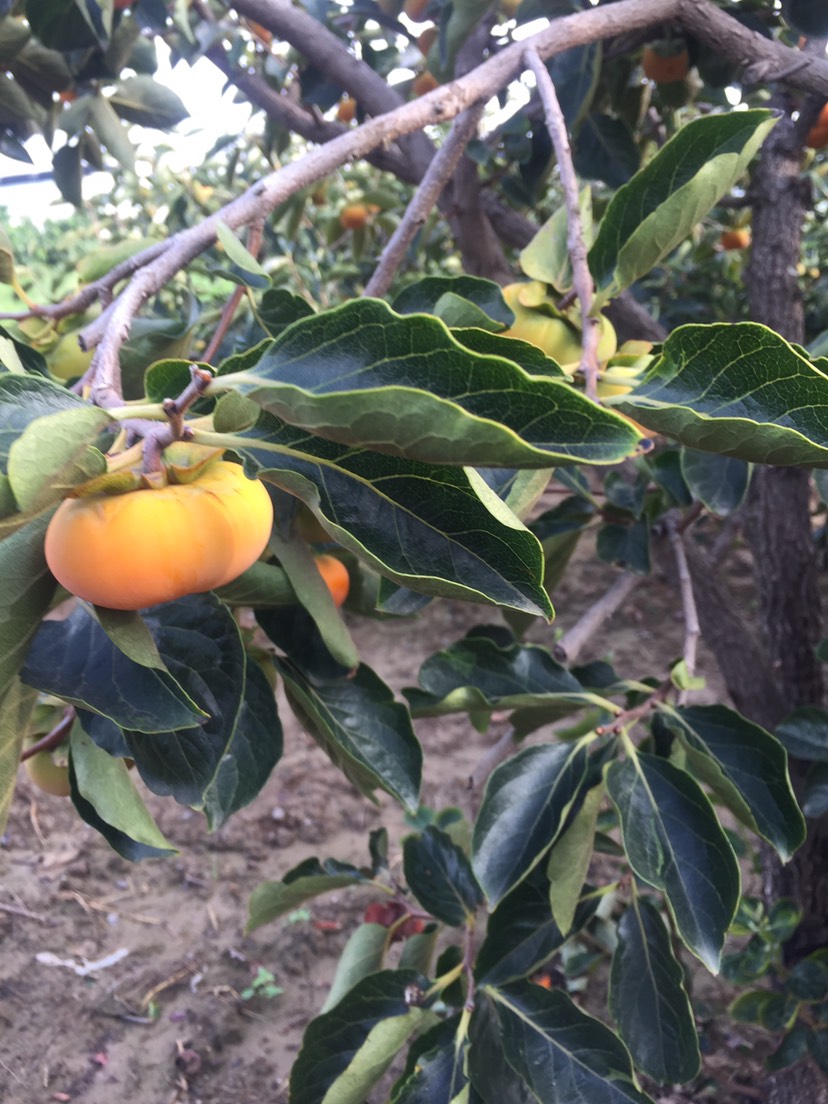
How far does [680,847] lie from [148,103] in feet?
4.84

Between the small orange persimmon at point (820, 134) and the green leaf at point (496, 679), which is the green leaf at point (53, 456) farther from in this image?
the small orange persimmon at point (820, 134)

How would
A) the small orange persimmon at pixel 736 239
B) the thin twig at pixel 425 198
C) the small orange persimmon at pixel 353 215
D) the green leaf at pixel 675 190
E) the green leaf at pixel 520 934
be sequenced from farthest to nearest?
the small orange persimmon at pixel 736 239, the small orange persimmon at pixel 353 215, the green leaf at pixel 520 934, the thin twig at pixel 425 198, the green leaf at pixel 675 190

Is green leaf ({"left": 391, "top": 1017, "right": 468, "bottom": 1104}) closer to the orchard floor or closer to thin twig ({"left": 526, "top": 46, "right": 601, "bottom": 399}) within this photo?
the orchard floor

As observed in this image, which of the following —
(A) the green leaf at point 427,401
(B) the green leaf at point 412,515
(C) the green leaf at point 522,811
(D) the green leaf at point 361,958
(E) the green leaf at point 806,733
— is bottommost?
(D) the green leaf at point 361,958

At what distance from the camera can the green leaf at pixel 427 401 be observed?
1.21ft

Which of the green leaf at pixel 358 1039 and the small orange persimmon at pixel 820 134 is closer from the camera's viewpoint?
the green leaf at pixel 358 1039

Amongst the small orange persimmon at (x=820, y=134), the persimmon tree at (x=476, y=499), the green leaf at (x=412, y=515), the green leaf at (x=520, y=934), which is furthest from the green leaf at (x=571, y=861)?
the small orange persimmon at (x=820, y=134)

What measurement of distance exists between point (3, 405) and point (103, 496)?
7 cm

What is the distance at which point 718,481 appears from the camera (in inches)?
38.5

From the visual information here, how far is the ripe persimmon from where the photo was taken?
17.7 inches

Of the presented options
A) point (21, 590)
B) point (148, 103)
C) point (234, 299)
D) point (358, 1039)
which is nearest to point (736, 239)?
point (148, 103)

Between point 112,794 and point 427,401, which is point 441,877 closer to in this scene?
point 112,794

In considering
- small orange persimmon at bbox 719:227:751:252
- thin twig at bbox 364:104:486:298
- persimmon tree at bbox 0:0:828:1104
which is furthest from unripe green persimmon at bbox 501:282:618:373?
small orange persimmon at bbox 719:227:751:252

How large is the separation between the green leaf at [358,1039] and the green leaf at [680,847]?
37 centimetres
